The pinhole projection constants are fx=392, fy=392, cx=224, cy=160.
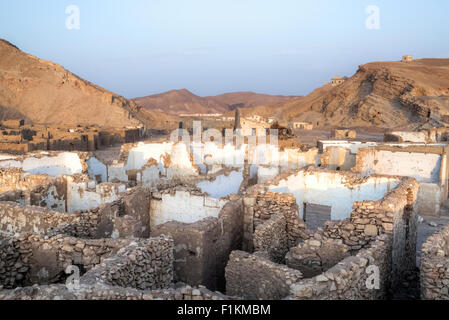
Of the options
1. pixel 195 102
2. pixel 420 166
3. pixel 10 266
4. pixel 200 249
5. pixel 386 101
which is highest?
pixel 195 102

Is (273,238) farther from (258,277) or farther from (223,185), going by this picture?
(223,185)

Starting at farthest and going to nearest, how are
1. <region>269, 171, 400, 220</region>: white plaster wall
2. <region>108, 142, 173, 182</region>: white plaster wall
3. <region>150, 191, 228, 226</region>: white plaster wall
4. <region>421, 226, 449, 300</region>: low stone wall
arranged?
1. <region>108, 142, 173, 182</region>: white plaster wall
2. <region>269, 171, 400, 220</region>: white plaster wall
3. <region>150, 191, 228, 226</region>: white plaster wall
4. <region>421, 226, 449, 300</region>: low stone wall

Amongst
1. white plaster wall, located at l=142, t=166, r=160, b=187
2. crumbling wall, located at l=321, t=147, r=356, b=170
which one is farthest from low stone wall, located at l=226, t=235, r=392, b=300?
crumbling wall, located at l=321, t=147, r=356, b=170

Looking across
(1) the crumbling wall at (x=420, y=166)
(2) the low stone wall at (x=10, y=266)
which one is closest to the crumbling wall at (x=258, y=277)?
(2) the low stone wall at (x=10, y=266)

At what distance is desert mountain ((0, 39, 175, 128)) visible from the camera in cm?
5059

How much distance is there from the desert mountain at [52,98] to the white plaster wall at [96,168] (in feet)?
124

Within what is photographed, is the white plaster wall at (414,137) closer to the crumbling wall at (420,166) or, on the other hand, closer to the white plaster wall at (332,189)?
the crumbling wall at (420,166)

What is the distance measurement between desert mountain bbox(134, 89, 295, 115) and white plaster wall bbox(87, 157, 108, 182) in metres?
99.3

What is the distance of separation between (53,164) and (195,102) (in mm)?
123586

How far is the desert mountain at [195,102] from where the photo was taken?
4849 inches

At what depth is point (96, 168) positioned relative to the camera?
13.2m

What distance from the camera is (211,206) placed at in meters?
7.86

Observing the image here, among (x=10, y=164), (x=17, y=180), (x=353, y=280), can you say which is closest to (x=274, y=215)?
(x=353, y=280)

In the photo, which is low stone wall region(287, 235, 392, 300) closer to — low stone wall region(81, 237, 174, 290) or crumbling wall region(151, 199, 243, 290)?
low stone wall region(81, 237, 174, 290)
